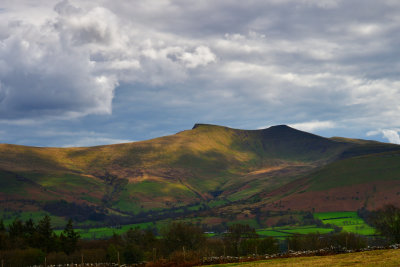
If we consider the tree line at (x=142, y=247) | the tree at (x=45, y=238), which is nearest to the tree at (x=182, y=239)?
the tree line at (x=142, y=247)

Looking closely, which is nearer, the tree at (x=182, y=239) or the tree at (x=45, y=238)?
the tree at (x=45, y=238)

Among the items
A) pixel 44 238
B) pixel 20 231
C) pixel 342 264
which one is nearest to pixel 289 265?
pixel 342 264

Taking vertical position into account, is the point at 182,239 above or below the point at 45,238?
below

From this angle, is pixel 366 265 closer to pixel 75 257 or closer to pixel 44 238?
pixel 75 257

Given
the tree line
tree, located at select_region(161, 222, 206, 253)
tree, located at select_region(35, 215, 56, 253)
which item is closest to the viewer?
the tree line

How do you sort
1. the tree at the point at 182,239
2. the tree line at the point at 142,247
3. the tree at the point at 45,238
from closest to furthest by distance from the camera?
the tree line at the point at 142,247 < the tree at the point at 45,238 < the tree at the point at 182,239

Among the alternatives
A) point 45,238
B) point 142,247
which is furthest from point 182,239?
point 45,238

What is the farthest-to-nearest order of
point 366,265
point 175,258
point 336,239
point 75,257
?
point 336,239
point 75,257
point 175,258
point 366,265

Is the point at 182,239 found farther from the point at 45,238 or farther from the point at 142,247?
the point at 45,238

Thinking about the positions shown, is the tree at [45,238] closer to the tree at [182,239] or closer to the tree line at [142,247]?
the tree line at [142,247]

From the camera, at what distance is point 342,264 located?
56062 mm

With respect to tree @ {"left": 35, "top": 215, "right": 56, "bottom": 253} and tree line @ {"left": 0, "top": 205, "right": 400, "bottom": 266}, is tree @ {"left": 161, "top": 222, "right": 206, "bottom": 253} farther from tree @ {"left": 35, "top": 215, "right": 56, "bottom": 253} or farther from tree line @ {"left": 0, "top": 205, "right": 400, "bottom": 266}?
tree @ {"left": 35, "top": 215, "right": 56, "bottom": 253}

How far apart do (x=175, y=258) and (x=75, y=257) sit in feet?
271

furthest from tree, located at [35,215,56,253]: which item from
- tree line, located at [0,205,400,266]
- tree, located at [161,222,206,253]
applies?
tree, located at [161,222,206,253]
